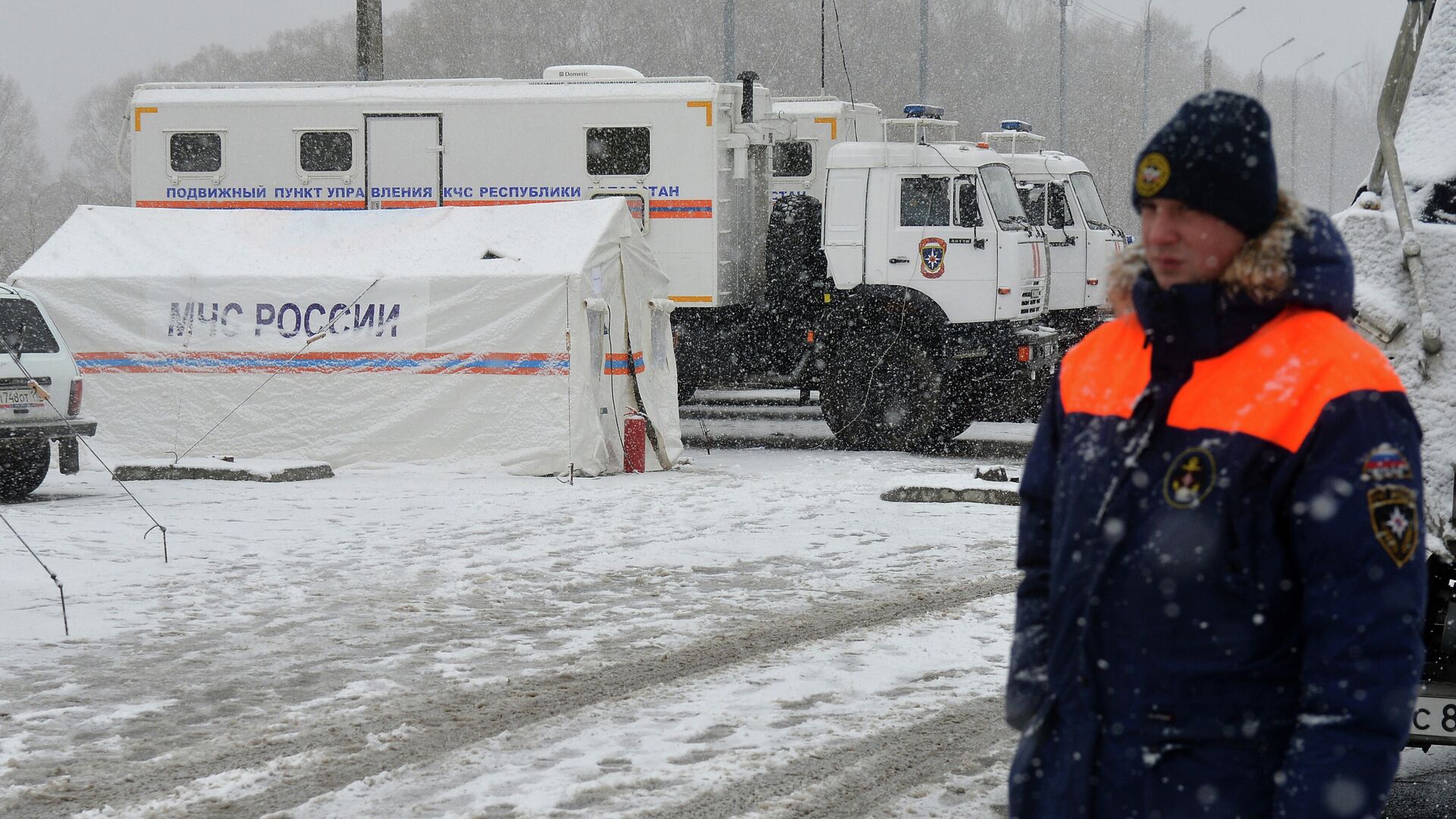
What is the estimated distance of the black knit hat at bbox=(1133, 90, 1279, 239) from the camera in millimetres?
2318

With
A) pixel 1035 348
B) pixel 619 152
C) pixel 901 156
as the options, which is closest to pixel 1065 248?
pixel 1035 348

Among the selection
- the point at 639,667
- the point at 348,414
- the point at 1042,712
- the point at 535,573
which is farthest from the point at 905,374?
the point at 1042,712

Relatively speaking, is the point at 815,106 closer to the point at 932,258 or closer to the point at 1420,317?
the point at 932,258

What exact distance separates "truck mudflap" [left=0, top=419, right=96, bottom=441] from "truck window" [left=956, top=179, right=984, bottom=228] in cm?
829

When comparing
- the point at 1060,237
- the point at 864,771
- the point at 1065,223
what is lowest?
the point at 864,771

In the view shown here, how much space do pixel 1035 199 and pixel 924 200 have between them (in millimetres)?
2575

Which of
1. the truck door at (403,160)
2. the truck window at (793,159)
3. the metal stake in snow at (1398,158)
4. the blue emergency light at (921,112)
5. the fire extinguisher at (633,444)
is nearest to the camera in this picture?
the metal stake in snow at (1398,158)

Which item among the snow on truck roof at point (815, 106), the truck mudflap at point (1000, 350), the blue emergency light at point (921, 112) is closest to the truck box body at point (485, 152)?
the snow on truck roof at point (815, 106)

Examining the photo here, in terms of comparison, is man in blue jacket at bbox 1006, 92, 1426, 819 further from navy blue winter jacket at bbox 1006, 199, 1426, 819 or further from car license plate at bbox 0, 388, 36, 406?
car license plate at bbox 0, 388, 36, 406

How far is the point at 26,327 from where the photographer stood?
1308cm

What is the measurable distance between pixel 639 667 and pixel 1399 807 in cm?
320

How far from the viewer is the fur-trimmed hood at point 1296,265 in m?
2.27

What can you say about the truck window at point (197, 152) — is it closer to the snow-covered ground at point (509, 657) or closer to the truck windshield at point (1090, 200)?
the snow-covered ground at point (509, 657)

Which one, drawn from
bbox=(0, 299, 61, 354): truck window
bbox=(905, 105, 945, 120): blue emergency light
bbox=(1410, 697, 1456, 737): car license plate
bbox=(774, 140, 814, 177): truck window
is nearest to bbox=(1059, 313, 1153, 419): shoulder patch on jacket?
bbox=(1410, 697, 1456, 737): car license plate
